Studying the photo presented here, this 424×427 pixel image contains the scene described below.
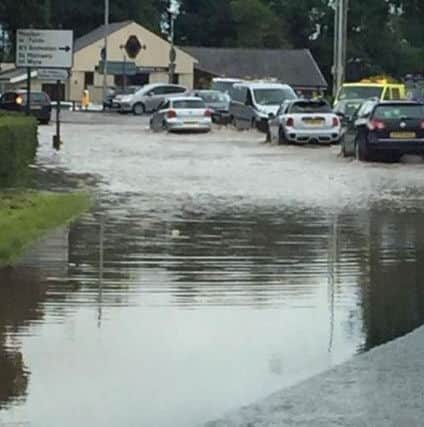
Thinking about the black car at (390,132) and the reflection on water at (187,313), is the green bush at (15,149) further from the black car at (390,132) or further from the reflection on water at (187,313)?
the black car at (390,132)

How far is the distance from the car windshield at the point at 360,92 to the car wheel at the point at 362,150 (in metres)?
16.6

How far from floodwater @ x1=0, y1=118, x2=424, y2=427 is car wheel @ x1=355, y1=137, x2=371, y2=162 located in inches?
262

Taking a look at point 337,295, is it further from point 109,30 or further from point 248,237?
point 109,30

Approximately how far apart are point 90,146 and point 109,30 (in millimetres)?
55788

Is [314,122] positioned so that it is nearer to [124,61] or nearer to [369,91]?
[369,91]

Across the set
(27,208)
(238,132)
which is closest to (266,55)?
(238,132)

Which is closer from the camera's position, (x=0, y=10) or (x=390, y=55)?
(x=0, y=10)

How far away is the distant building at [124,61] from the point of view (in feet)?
284

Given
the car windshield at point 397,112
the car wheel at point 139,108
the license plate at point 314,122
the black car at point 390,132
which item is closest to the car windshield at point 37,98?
the license plate at point 314,122

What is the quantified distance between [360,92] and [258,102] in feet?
13.6

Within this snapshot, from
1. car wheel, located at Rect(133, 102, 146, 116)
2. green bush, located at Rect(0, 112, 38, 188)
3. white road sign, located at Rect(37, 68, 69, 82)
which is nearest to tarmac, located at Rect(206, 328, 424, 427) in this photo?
green bush, located at Rect(0, 112, 38, 188)

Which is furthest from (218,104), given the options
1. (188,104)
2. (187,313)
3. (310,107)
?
(187,313)

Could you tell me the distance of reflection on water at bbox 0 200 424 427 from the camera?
775cm

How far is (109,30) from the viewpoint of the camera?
87.4m
